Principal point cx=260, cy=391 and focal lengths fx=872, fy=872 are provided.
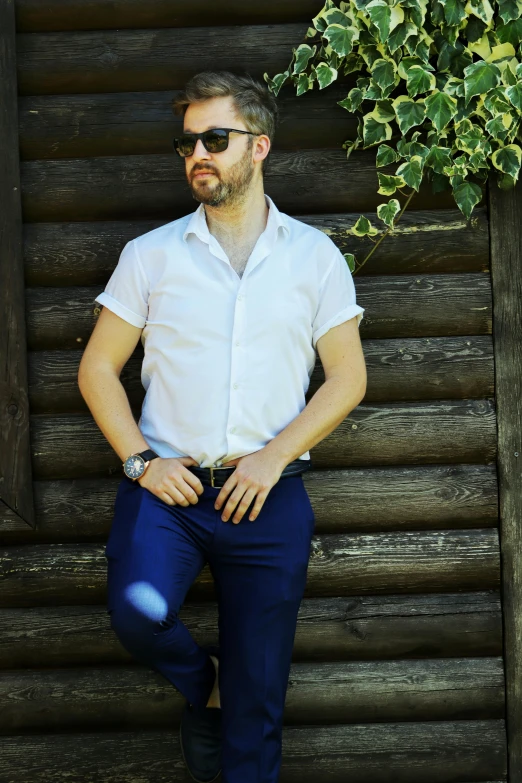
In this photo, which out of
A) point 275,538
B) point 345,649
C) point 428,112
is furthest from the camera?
point 345,649

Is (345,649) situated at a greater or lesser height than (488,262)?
lesser

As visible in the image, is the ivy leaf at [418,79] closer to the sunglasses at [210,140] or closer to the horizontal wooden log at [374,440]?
the sunglasses at [210,140]

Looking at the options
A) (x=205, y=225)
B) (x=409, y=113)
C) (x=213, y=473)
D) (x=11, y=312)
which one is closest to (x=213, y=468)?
(x=213, y=473)

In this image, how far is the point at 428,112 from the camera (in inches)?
108

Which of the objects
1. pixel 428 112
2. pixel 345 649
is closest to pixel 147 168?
pixel 428 112

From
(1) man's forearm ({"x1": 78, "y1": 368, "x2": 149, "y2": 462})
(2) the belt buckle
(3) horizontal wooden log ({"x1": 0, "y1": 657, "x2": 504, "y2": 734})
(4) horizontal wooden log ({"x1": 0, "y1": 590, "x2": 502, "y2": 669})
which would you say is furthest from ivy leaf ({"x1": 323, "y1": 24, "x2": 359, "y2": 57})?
(3) horizontal wooden log ({"x1": 0, "y1": 657, "x2": 504, "y2": 734})

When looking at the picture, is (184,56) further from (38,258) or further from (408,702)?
(408,702)

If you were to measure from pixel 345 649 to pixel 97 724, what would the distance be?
33.9 inches

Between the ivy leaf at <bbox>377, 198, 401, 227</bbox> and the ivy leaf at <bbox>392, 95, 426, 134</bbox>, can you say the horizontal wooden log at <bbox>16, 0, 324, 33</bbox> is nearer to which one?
the ivy leaf at <bbox>392, 95, 426, 134</bbox>

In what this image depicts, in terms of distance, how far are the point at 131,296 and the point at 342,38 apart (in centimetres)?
106

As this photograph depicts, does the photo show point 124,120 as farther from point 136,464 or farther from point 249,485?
point 249,485

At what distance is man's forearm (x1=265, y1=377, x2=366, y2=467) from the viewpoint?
237 centimetres

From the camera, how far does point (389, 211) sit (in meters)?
2.86

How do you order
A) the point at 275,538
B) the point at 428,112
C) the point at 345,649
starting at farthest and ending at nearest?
1. the point at 345,649
2. the point at 428,112
3. the point at 275,538
